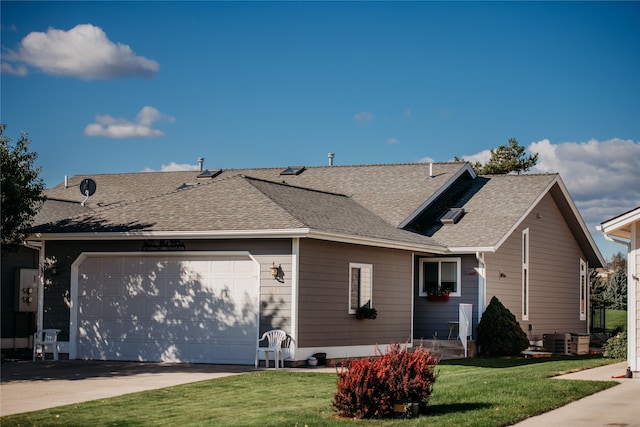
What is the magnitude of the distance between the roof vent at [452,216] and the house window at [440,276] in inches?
52.2

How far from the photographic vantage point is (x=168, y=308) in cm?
2122

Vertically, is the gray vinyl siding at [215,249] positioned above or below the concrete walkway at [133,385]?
above

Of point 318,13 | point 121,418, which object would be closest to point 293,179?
point 318,13

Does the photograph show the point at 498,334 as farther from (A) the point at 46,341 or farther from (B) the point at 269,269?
(A) the point at 46,341

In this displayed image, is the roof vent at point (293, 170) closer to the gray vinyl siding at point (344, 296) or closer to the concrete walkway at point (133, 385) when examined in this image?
the gray vinyl siding at point (344, 296)

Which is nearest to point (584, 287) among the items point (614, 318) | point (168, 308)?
point (614, 318)

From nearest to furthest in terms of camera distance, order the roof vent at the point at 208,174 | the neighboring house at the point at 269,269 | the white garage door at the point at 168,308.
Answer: the neighboring house at the point at 269,269 < the white garage door at the point at 168,308 < the roof vent at the point at 208,174

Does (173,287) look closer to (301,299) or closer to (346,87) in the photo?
(301,299)

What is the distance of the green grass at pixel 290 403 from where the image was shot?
39.8ft

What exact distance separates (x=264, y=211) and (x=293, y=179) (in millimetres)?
9710

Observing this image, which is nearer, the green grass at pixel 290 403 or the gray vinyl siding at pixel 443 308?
the green grass at pixel 290 403

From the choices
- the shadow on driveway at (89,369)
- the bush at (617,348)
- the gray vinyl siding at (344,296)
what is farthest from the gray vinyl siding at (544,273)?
the shadow on driveway at (89,369)

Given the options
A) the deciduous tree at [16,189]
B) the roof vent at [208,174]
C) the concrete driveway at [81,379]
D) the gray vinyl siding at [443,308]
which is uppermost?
the roof vent at [208,174]

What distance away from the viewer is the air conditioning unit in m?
26.8
